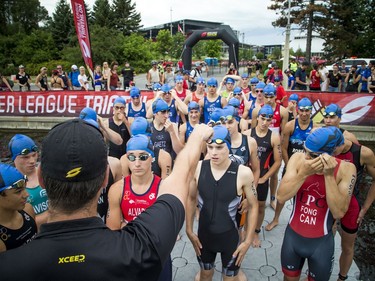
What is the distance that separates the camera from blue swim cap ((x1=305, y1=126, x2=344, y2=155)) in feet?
9.29

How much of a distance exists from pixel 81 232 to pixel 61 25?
55.0 metres

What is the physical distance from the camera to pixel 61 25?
1906 inches

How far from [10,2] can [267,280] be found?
66.3 meters

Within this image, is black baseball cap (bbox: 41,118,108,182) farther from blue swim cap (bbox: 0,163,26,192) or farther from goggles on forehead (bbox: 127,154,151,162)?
goggles on forehead (bbox: 127,154,151,162)

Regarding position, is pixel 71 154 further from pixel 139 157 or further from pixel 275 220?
pixel 275 220

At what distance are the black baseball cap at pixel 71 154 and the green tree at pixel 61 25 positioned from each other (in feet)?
174

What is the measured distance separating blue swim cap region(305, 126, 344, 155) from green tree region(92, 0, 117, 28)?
177 feet

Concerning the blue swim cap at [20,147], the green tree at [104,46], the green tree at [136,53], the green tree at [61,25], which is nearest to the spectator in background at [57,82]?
the blue swim cap at [20,147]

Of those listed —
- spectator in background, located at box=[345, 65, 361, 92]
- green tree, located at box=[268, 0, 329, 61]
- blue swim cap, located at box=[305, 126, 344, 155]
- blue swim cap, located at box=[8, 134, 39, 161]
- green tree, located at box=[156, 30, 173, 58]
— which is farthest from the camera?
green tree, located at box=[156, 30, 173, 58]

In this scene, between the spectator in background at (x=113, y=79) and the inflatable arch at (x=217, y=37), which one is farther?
the inflatable arch at (x=217, y=37)

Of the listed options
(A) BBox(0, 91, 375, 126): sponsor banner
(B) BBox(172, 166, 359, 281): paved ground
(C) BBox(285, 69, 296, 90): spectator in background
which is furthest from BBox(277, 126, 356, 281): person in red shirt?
(C) BBox(285, 69, 296, 90): spectator in background

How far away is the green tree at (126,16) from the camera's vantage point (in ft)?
180

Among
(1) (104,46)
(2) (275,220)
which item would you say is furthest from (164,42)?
(2) (275,220)

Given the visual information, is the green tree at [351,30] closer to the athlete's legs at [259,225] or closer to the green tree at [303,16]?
the green tree at [303,16]
